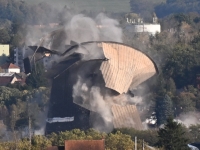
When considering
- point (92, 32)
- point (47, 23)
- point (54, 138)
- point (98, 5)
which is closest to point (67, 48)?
point (92, 32)

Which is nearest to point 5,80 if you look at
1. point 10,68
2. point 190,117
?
point 10,68

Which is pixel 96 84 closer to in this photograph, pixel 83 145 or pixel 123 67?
pixel 123 67

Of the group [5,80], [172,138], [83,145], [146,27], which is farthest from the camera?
[146,27]

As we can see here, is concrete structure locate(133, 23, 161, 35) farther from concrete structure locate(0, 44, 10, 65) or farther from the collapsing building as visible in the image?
the collapsing building

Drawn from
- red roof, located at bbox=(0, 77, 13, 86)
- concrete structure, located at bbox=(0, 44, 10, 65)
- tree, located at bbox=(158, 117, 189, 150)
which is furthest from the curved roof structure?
concrete structure, located at bbox=(0, 44, 10, 65)

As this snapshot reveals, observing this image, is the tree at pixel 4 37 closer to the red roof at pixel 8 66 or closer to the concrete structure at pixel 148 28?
the red roof at pixel 8 66

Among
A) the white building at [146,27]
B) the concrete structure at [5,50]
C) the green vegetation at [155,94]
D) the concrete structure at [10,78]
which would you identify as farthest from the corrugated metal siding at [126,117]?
the white building at [146,27]

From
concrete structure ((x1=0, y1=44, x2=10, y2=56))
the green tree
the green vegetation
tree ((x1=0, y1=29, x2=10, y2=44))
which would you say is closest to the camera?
the green tree
